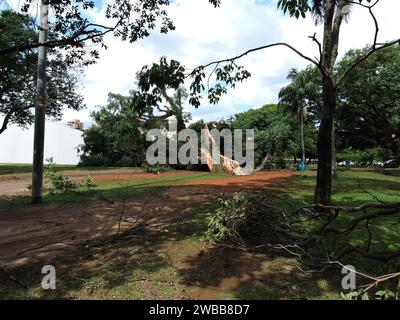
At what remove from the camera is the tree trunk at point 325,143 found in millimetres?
7812

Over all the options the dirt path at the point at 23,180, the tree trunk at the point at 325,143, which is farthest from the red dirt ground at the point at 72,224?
the dirt path at the point at 23,180

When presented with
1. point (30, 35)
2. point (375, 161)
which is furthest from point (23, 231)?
point (375, 161)

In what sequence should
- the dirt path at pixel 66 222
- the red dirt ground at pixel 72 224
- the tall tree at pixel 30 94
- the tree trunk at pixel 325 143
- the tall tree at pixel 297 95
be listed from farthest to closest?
the tall tree at pixel 297 95, the tall tree at pixel 30 94, the tree trunk at pixel 325 143, the dirt path at pixel 66 222, the red dirt ground at pixel 72 224

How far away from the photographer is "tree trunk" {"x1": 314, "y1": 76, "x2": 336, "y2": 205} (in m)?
7.81

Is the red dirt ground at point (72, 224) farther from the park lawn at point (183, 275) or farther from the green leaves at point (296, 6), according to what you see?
the green leaves at point (296, 6)

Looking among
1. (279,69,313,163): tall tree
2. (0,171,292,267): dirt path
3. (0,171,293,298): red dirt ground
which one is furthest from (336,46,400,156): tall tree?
(0,171,293,298): red dirt ground

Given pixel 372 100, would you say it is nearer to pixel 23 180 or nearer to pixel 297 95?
pixel 297 95

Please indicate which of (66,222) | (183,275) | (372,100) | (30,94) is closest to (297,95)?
(372,100)

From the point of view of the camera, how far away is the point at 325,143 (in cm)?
785

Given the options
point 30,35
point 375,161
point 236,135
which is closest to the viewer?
point 30,35

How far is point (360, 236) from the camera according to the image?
246 inches

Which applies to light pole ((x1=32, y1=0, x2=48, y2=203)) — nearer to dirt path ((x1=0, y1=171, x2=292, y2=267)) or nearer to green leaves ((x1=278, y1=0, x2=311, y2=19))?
dirt path ((x1=0, y1=171, x2=292, y2=267))

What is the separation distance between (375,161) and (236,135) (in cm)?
3386
